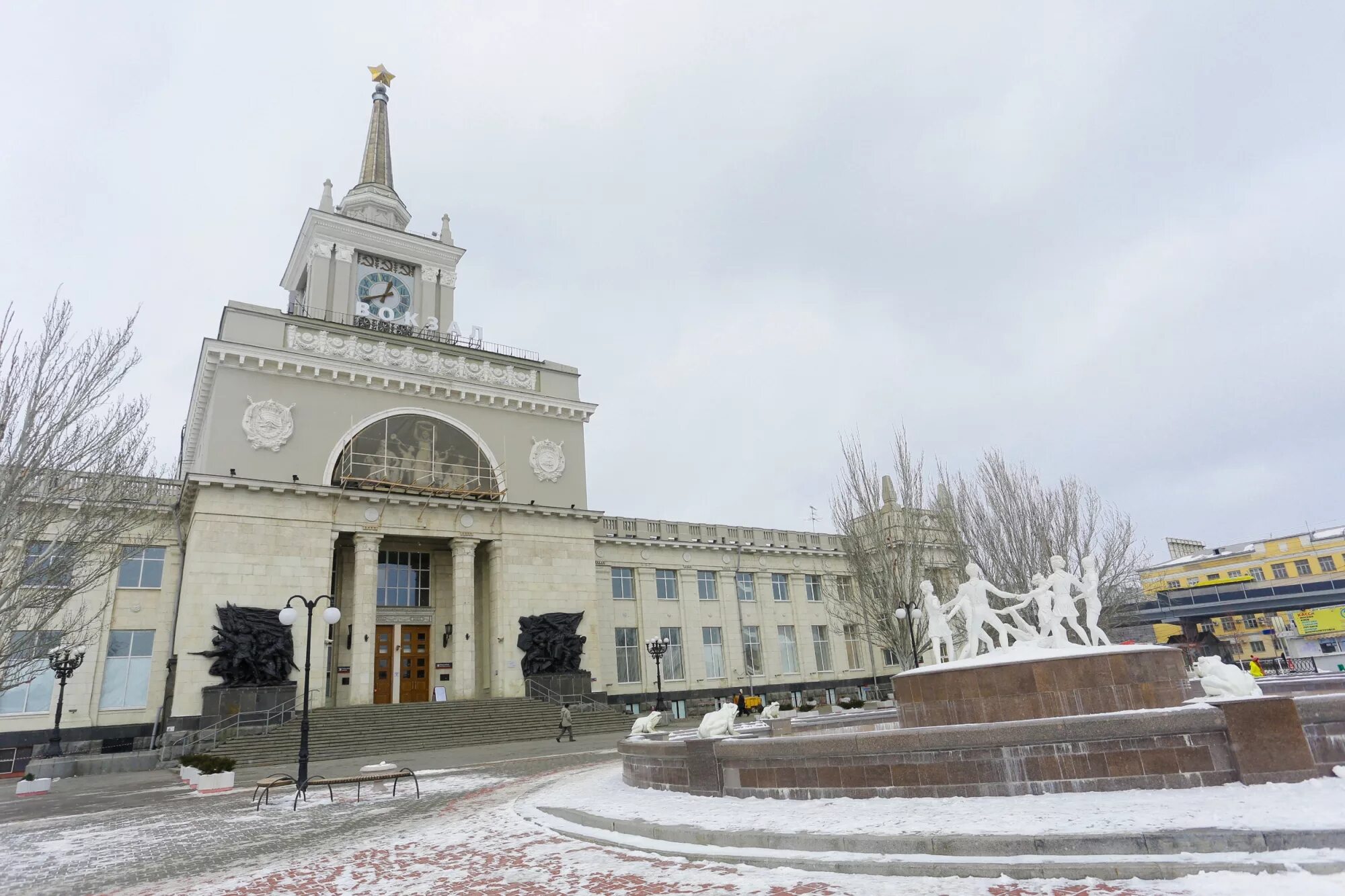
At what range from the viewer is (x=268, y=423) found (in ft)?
98.1

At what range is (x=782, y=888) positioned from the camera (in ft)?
20.8

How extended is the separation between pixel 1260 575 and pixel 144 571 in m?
80.7

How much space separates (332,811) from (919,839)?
10776 mm

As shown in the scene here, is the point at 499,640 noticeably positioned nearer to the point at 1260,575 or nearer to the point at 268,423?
the point at 268,423

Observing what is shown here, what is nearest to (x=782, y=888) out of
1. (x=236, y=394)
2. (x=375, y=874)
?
(x=375, y=874)

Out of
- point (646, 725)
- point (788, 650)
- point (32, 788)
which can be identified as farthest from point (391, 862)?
point (788, 650)

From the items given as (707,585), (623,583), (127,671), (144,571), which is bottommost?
(127,671)

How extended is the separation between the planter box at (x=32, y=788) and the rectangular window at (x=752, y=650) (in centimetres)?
3110

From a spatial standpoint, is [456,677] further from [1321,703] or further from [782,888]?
[1321,703]

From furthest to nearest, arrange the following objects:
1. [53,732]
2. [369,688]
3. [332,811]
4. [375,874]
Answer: [369,688], [53,732], [332,811], [375,874]

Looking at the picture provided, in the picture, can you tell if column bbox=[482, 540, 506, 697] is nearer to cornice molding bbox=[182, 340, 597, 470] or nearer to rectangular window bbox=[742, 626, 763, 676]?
cornice molding bbox=[182, 340, 597, 470]

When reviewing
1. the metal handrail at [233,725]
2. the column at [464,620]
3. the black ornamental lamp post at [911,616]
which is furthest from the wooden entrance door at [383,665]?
the black ornamental lamp post at [911,616]

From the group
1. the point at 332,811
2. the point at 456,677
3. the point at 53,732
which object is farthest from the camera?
the point at 456,677

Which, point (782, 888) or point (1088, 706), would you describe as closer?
point (782, 888)
